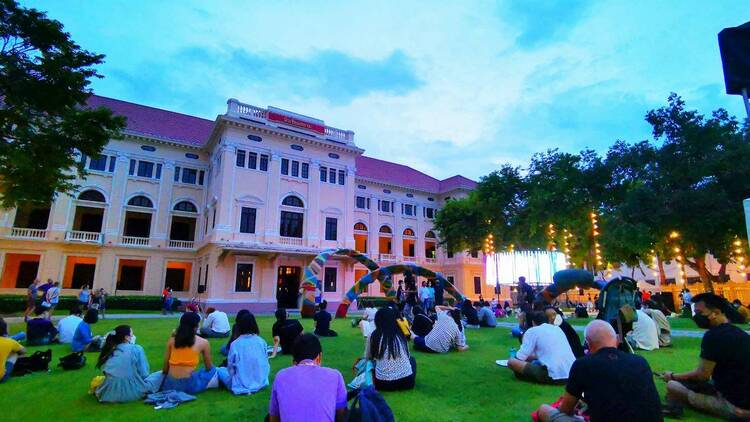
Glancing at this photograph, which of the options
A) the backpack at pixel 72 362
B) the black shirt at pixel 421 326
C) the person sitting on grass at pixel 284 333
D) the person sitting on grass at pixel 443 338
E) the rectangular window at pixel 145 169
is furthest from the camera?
the rectangular window at pixel 145 169

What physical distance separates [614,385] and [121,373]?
595 centimetres

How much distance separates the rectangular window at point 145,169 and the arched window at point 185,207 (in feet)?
9.66

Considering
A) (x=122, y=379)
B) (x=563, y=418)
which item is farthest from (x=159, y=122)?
(x=563, y=418)

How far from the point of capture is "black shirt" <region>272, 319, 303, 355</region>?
878cm

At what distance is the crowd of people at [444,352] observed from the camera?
3.16 metres

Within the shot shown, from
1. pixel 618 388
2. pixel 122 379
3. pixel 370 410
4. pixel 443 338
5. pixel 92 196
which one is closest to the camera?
pixel 618 388

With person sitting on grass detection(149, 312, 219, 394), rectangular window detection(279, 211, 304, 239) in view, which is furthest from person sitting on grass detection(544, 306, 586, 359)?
rectangular window detection(279, 211, 304, 239)

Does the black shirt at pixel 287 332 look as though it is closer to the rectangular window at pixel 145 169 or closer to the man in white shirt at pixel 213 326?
the man in white shirt at pixel 213 326

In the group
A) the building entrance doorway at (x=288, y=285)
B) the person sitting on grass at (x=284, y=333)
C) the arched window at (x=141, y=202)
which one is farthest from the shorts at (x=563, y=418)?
the arched window at (x=141, y=202)

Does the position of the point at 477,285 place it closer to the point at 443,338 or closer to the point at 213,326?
the point at 213,326

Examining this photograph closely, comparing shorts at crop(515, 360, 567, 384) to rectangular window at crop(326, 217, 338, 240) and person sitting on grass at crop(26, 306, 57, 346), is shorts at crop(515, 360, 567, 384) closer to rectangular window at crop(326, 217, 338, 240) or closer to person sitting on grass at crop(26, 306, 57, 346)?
person sitting on grass at crop(26, 306, 57, 346)

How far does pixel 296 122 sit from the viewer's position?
31.5 metres

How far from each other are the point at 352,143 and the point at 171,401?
29.8 meters

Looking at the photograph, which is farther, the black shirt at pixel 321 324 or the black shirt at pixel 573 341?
the black shirt at pixel 321 324
